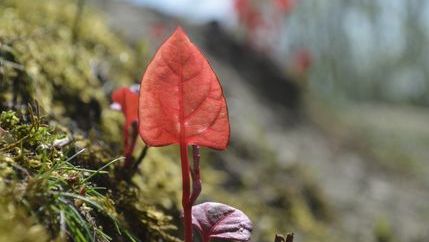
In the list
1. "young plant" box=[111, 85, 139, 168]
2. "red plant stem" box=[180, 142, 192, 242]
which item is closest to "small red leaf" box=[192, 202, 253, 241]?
"red plant stem" box=[180, 142, 192, 242]

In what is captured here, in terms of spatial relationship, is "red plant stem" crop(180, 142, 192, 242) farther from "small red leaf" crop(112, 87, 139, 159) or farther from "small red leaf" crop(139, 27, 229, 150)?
"small red leaf" crop(112, 87, 139, 159)

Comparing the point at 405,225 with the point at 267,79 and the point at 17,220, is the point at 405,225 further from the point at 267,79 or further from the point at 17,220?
the point at 17,220

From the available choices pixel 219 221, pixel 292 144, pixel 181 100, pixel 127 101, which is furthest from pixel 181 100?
pixel 292 144

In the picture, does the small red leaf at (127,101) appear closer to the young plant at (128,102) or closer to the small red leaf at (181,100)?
the young plant at (128,102)

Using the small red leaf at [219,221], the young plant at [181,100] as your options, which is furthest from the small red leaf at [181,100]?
the small red leaf at [219,221]

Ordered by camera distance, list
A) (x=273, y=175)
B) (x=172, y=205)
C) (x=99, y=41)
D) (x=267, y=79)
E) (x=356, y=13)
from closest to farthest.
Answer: (x=172, y=205)
(x=99, y=41)
(x=273, y=175)
(x=267, y=79)
(x=356, y=13)

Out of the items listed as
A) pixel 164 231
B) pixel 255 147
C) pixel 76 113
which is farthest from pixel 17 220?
pixel 255 147

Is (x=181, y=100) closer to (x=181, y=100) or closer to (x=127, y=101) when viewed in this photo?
(x=181, y=100)

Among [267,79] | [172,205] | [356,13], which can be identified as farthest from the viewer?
[356,13]

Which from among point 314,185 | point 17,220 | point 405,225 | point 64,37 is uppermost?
point 64,37
